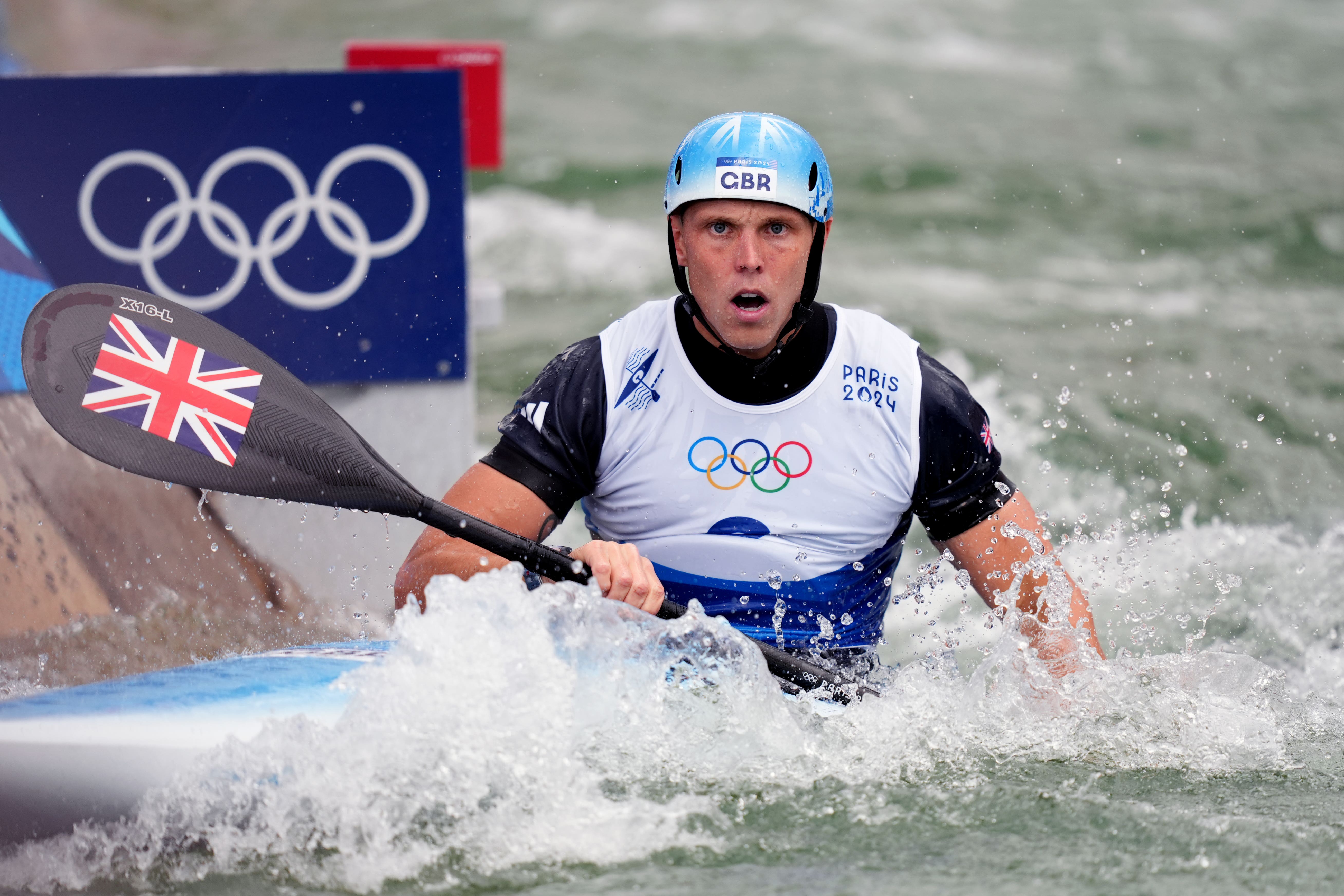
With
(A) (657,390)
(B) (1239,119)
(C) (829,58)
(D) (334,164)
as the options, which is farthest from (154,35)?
(A) (657,390)

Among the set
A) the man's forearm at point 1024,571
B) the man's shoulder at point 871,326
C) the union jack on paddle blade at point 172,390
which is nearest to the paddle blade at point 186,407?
the union jack on paddle blade at point 172,390

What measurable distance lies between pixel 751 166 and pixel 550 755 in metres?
1.24

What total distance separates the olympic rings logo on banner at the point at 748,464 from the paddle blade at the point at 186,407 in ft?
1.98

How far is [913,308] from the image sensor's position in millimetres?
9438

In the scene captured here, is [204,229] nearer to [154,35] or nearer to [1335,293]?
[1335,293]

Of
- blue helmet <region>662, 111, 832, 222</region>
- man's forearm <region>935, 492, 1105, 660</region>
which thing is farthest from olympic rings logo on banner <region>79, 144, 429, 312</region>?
man's forearm <region>935, 492, 1105, 660</region>

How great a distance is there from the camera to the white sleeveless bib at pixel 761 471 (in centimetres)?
287

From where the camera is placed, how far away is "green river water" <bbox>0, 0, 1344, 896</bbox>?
228 cm

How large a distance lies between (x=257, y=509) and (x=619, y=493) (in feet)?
6.93

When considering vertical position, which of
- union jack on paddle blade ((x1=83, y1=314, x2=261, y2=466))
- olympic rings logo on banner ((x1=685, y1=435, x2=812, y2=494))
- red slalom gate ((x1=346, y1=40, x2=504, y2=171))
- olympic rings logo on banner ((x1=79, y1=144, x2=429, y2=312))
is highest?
red slalom gate ((x1=346, y1=40, x2=504, y2=171))

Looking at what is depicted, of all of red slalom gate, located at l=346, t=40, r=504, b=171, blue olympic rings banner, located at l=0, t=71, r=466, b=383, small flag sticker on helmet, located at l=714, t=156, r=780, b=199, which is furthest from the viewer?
red slalom gate, located at l=346, t=40, r=504, b=171

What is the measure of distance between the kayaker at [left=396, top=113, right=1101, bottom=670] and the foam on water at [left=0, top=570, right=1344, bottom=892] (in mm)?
268

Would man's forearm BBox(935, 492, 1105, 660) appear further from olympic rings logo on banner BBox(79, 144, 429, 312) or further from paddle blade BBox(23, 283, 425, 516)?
olympic rings logo on banner BBox(79, 144, 429, 312)

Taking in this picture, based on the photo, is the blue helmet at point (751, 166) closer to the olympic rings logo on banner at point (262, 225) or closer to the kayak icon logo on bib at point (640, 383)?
the kayak icon logo on bib at point (640, 383)
